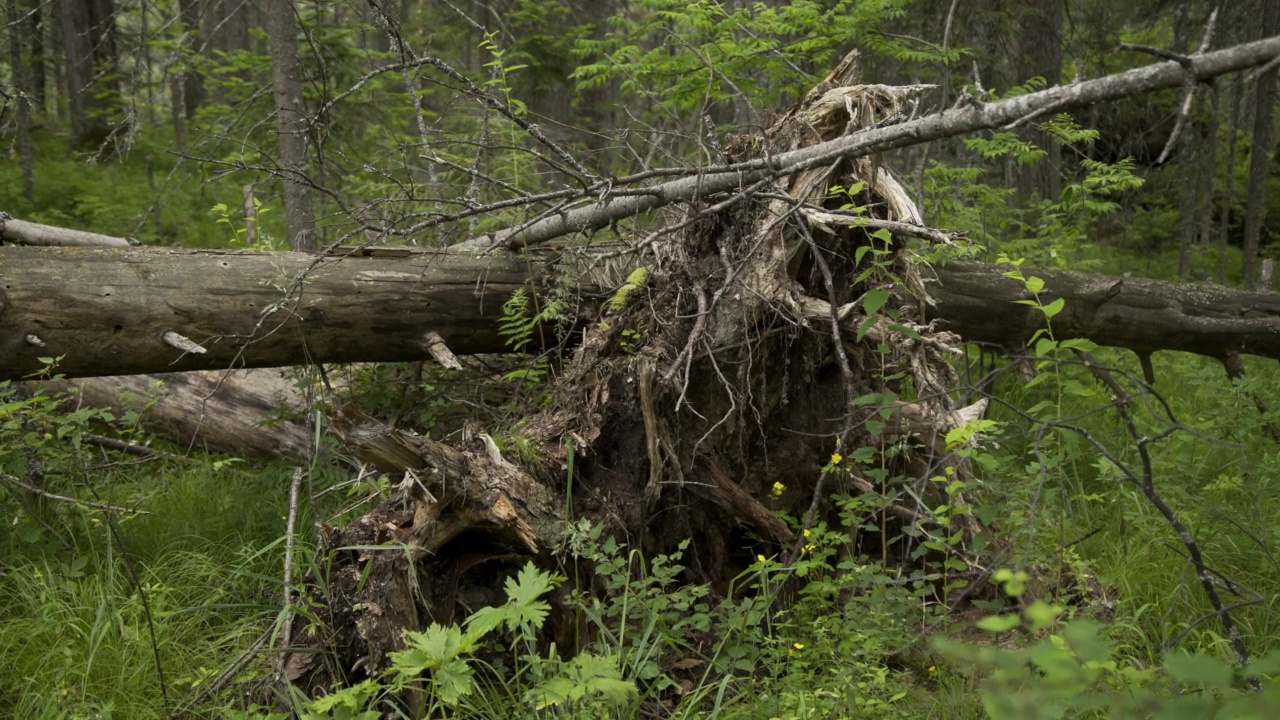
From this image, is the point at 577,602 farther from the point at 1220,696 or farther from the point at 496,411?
the point at 1220,696

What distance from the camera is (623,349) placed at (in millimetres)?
4055

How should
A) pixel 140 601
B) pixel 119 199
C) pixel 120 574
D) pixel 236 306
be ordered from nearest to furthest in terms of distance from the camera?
pixel 140 601 → pixel 120 574 → pixel 236 306 → pixel 119 199

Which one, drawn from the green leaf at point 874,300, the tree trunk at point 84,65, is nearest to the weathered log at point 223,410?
the green leaf at point 874,300

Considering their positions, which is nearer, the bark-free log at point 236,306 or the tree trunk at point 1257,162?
the bark-free log at point 236,306

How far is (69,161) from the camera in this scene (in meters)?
13.1

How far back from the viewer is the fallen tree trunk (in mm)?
4098

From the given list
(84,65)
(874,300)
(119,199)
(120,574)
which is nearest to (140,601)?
(120,574)

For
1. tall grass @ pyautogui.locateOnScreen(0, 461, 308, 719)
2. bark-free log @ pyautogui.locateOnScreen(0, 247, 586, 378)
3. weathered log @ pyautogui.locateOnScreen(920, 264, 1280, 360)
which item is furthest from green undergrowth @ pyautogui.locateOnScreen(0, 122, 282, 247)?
weathered log @ pyautogui.locateOnScreen(920, 264, 1280, 360)

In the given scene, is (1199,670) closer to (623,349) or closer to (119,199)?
(623,349)

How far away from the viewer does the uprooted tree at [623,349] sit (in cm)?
341

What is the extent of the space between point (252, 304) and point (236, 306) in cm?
7

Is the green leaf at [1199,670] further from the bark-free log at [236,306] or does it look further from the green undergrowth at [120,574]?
the bark-free log at [236,306]

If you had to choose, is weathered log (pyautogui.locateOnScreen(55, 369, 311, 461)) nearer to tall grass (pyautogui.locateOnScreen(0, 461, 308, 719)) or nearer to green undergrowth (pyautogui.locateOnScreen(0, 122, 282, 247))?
tall grass (pyautogui.locateOnScreen(0, 461, 308, 719))

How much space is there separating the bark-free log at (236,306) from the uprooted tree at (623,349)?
11 millimetres
